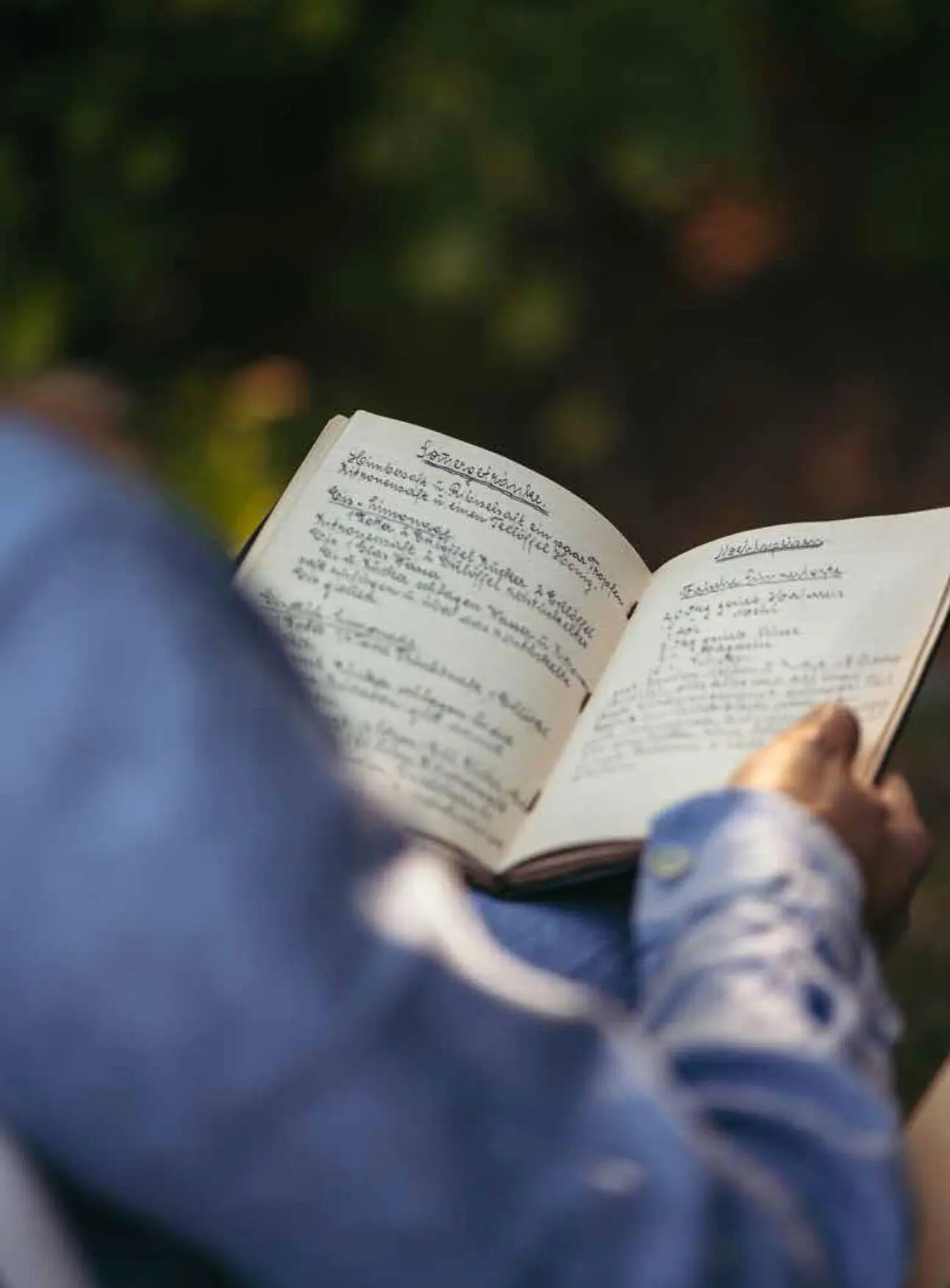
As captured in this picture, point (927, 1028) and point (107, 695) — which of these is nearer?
point (107, 695)

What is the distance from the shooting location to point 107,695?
35 centimetres

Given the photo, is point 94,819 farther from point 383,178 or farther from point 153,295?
point 153,295

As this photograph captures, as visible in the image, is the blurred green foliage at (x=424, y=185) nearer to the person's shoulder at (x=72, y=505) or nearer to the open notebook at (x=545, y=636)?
the open notebook at (x=545, y=636)

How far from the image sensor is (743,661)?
28.7 inches

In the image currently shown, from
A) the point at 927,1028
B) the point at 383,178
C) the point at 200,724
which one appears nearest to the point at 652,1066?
the point at 200,724

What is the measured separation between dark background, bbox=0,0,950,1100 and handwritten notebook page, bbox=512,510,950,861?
3.38 feet

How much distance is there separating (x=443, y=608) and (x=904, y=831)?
0.22 m

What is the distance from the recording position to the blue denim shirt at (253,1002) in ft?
1.16

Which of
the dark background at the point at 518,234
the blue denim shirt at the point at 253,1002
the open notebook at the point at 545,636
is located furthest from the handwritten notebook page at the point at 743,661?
the dark background at the point at 518,234

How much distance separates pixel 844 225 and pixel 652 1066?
6.29ft

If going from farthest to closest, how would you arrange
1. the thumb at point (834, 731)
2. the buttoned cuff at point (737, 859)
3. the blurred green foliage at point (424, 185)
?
the blurred green foliage at point (424, 185) < the thumb at point (834, 731) < the buttoned cuff at point (737, 859)

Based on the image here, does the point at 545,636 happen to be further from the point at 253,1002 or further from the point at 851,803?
the point at 253,1002

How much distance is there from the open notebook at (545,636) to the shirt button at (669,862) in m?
0.08

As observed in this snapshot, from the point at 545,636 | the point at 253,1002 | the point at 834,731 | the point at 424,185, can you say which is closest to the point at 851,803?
the point at 834,731
